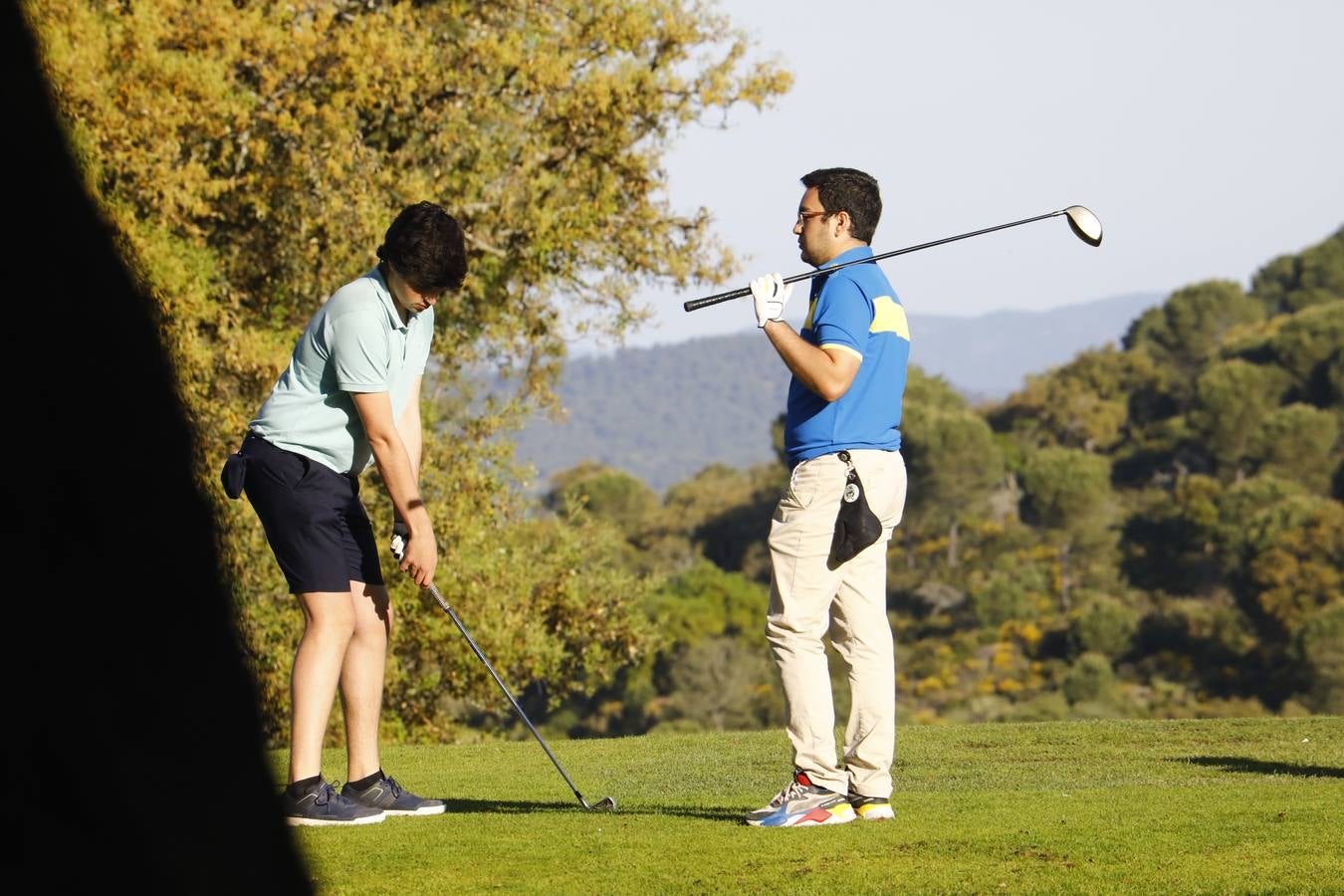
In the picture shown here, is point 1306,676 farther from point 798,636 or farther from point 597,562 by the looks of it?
point 798,636

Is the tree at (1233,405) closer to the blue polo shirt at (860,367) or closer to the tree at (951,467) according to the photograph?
the tree at (951,467)

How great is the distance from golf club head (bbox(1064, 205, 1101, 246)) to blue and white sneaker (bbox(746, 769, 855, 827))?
268 cm

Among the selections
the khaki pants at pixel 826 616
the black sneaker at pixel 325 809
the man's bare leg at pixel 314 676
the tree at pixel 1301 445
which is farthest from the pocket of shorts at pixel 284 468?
the tree at pixel 1301 445

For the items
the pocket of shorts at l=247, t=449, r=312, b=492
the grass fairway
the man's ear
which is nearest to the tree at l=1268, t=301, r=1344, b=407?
the grass fairway

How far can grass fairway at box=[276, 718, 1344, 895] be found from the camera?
508 cm

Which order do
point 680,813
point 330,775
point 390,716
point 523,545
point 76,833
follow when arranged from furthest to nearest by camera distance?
point 523,545 < point 390,716 < point 330,775 < point 680,813 < point 76,833

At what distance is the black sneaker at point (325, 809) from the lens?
6.07 m

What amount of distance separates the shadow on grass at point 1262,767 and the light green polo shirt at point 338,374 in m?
4.53

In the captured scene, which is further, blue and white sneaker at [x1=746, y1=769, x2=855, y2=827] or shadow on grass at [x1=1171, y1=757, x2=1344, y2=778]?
shadow on grass at [x1=1171, y1=757, x2=1344, y2=778]

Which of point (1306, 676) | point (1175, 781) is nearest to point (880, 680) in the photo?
point (1175, 781)

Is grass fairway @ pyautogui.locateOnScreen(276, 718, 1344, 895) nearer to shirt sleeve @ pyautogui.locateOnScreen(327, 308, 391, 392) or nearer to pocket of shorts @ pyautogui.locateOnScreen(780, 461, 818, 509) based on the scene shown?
pocket of shorts @ pyautogui.locateOnScreen(780, 461, 818, 509)

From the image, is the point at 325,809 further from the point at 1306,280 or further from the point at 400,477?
the point at 1306,280

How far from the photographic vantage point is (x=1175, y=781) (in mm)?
7625

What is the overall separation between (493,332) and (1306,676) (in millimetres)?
35655
